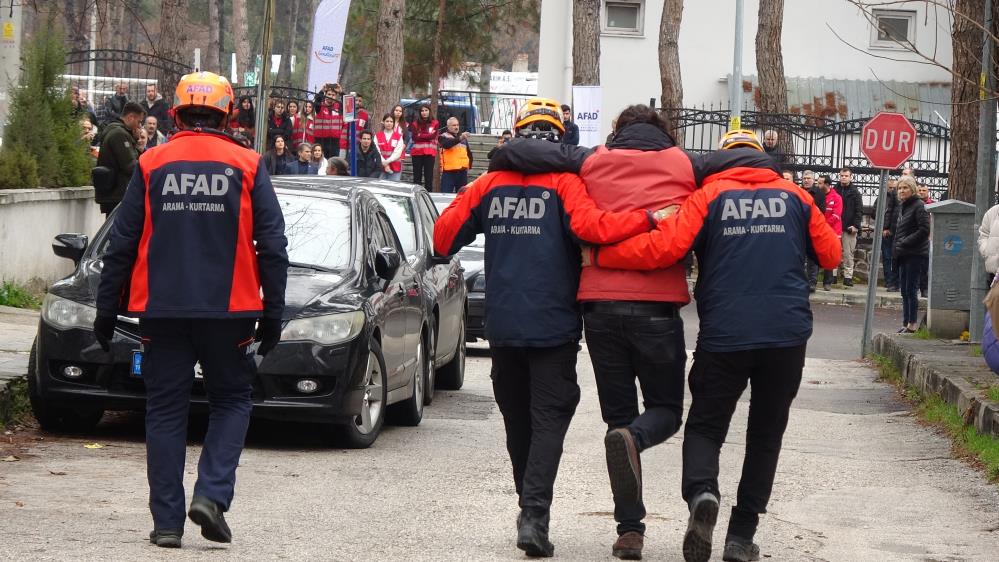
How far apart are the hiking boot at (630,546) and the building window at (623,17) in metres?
31.3

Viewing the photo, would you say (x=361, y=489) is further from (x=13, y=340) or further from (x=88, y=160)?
(x=88, y=160)

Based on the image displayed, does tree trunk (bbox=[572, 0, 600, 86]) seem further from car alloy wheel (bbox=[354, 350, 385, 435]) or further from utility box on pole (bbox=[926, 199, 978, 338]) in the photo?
car alloy wheel (bbox=[354, 350, 385, 435])

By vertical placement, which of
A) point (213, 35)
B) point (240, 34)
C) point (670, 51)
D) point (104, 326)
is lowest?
point (104, 326)

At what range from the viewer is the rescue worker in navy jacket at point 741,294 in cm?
644

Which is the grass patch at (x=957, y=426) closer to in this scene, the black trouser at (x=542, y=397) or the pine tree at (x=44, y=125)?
the black trouser at (x=542, y=397)

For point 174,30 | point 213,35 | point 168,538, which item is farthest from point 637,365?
point 213,35

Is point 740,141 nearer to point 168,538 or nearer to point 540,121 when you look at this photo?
point 540,121

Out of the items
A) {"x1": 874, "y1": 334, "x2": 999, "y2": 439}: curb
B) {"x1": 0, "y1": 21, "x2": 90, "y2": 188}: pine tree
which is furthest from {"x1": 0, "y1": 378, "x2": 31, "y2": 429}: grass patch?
{"x1": 0, "y1": 21, "x2": 90, "y2": 188}: pine tree

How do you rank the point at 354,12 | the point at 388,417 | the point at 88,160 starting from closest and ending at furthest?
the point at 388,417, the point at 88,160, the point at 354,12

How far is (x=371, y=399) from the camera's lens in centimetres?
984

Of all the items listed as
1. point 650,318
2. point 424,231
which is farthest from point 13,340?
point 650,318

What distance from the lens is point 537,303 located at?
21.8 feet

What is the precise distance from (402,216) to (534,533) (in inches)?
257

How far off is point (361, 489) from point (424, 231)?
15.6ft
